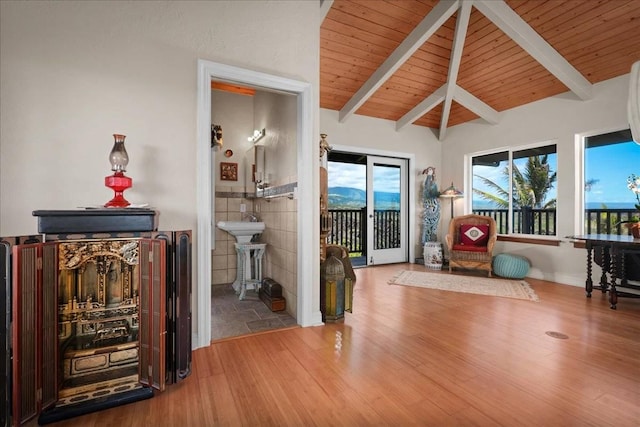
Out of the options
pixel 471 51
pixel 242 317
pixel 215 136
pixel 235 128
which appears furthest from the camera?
pixel 235 128

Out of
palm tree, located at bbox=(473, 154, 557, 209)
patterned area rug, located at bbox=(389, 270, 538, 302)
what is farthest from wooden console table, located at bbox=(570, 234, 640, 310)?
palm tree, located at bbox=(473, 154, 557, 209)

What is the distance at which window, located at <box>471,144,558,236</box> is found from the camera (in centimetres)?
471

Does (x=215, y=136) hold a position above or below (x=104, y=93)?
above

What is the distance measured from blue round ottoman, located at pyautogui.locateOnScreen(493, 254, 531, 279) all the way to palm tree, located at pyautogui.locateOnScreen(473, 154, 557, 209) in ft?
3.24

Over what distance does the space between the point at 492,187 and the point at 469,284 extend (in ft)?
7.43

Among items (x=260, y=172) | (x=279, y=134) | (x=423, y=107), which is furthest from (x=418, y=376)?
(x=423, y=107)

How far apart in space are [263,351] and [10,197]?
184 cm

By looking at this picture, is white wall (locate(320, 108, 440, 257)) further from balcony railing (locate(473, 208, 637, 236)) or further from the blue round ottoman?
the blue round ottoman

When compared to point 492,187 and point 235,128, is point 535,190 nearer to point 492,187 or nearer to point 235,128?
point 492,187

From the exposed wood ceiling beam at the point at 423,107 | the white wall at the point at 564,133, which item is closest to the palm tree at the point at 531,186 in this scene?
the white wall at the point at 564,133

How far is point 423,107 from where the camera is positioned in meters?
5.20

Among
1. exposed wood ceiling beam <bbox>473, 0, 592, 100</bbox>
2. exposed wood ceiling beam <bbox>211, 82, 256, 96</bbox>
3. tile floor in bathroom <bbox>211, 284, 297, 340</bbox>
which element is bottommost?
tile floor in bathroom <bbox>211, 284, 297, 340</bbox>

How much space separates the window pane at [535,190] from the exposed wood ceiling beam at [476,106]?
2.39 feet

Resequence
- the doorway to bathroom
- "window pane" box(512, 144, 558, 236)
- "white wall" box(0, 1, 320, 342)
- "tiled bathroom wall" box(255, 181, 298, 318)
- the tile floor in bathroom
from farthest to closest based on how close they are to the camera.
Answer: the doorway to bathroom < "window pane" box(512, 144, 558, 236) < "tiled bathroom wall" box(255, 181, 298, 318) < the tile floor in bathroom < "white wall" box(0, 1, 320, 342)
